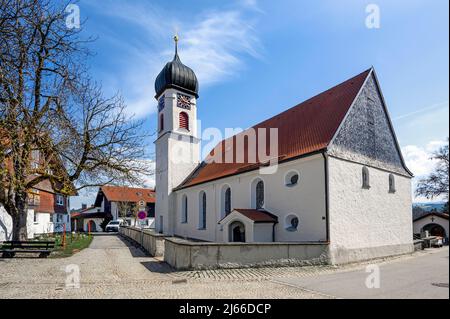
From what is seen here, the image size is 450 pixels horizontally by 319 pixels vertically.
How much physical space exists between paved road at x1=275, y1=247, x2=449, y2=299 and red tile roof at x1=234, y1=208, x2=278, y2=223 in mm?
5077

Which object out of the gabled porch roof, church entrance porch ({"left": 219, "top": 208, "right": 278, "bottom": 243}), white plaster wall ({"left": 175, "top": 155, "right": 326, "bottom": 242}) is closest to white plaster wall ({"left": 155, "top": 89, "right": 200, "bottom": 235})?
white plaster wall ({"left": 175, "top": 155, "right": 326, "bottom": 242})

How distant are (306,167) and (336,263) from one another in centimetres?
437

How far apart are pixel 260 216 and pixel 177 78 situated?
17.8 meters

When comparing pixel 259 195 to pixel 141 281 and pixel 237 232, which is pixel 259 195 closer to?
pixel 237 232

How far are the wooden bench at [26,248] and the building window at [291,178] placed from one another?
11.4m

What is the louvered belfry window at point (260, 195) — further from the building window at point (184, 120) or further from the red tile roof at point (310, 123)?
the building window at point (184, 120)

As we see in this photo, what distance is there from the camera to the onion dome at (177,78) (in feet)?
98.0

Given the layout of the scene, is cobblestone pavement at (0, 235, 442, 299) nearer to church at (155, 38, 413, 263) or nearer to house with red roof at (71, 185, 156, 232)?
church at (155, 38, 413, 263)

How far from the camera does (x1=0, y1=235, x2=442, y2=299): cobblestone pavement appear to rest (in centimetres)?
841

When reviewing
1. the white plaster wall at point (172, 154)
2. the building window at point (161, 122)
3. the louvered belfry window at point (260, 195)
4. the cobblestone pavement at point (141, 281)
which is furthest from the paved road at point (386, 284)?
the building window at point (161, 122)

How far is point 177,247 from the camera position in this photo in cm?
1275

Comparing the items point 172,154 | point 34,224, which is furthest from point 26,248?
point 34,224

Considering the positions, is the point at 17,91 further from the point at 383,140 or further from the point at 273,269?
the point at 383,140
